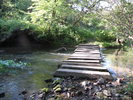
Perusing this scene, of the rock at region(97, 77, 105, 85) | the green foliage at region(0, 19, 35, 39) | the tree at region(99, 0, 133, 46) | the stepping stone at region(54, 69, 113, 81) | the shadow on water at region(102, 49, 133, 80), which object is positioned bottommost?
the shadow on water at region(102, 49, 133, 80)

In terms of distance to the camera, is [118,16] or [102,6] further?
[102,6]

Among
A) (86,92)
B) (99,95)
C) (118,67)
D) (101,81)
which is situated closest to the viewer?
(99,95)

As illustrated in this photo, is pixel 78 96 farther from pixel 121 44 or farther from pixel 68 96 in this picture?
pixel 121 44

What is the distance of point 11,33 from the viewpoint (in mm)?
12273

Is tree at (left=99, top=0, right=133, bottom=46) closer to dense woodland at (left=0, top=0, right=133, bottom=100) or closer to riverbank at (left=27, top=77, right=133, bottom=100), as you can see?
dense woodland at (left=0, top=0, right=133, bottom=100)

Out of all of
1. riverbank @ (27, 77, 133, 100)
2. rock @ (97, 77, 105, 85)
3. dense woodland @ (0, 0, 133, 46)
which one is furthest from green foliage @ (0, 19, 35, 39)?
rock @ (97, 77, 105, 85)

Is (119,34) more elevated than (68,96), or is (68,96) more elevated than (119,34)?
(119,34)

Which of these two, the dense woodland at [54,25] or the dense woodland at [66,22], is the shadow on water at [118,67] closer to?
the dense woodland at [54,25]

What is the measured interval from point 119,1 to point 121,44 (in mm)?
14263

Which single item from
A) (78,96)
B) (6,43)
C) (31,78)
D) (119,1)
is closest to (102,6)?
(119,1)

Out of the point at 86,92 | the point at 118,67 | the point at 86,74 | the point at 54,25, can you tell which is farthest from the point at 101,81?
the point at 54,25

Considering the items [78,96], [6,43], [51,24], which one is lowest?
[78,96]

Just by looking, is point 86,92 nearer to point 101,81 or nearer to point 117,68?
point 101,81

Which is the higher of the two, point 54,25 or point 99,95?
point 54,25
